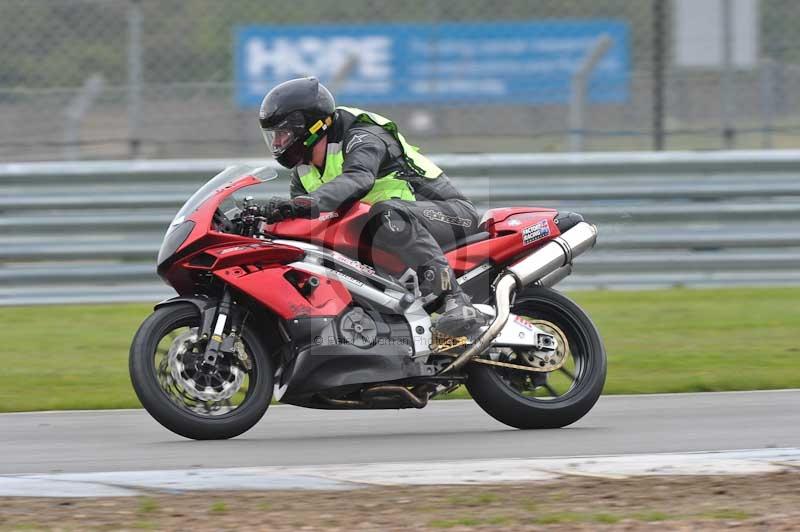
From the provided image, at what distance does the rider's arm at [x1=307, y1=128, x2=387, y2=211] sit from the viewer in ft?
20.9

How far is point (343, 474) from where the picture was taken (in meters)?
5.62

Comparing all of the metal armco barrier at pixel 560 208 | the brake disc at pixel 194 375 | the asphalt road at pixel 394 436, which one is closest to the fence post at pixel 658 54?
the metal armco barrier at pixel 560 208

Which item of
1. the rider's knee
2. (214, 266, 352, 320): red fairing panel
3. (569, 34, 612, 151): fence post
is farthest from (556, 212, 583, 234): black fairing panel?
(569, 34, 612, 151): fence post

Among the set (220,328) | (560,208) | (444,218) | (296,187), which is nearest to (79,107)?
(560,208)

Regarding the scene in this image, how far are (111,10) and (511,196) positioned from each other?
3.29 metres

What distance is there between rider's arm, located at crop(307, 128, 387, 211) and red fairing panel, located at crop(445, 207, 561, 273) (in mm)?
582

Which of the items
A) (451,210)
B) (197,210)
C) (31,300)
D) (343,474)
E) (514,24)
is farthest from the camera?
(514,24)

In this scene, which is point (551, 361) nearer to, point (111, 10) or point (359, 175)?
point (359, 175)

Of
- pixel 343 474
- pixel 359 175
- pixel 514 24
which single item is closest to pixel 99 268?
pixel 514 24

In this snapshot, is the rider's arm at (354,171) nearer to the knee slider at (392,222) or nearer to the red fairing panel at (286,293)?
the knee slider at (392,222)

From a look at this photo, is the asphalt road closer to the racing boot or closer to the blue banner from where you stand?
the racing boot

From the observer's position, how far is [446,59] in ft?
39.0

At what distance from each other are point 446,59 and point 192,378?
613 cm

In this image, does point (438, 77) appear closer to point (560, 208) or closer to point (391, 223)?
point (560, 208)
